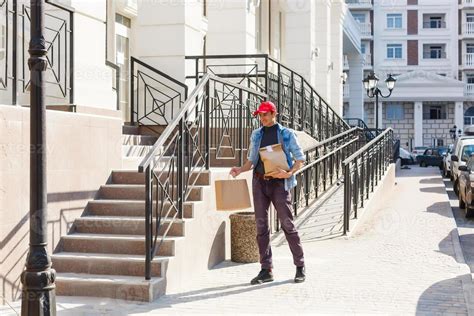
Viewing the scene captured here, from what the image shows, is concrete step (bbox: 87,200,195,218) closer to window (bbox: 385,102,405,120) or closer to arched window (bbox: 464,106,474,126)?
window (bbox: 385,102,405,120)

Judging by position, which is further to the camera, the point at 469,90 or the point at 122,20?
the point at 469,90

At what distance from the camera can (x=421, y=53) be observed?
57844 mm

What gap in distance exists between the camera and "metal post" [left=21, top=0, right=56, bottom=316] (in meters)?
4.62

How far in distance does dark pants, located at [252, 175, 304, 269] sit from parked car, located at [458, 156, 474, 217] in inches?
333

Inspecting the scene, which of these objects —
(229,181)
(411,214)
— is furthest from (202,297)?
(411,214)

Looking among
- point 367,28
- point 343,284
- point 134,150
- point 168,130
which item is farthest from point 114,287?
point 367,28

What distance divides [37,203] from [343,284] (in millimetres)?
3735

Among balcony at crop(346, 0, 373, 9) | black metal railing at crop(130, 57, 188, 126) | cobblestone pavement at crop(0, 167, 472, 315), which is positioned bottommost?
cobblestone pavement at crop(0, 167, 472, 315)

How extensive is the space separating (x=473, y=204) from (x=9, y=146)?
10.9 metres

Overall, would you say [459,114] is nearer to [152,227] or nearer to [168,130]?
[168,130]

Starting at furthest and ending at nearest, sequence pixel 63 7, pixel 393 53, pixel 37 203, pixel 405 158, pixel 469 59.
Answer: pixel 393 53 → pixel 469 59 → pixel 405 158 → pixel 63 7 → pixel 37 203

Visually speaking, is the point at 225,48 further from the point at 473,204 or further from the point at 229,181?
the point at 229,181

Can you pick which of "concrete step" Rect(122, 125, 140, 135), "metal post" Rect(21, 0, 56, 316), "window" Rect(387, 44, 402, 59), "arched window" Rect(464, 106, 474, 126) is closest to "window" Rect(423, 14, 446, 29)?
"window" Rect(387, 44, 402, 59)

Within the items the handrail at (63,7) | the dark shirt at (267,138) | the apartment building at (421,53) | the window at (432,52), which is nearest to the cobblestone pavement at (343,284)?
the dark shirt at (267,138)
